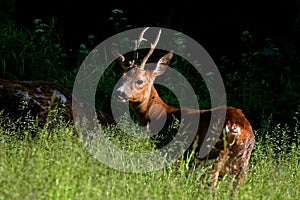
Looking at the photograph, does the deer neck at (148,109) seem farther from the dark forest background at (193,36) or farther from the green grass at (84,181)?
the dark forest background at (193,36)

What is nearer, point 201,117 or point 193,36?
point 201,117

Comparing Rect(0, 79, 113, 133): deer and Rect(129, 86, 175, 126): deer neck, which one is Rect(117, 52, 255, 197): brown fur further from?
Rect(0, 79, 113, 133): deer

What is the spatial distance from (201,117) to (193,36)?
13.7ft

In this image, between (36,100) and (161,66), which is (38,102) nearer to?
(36,100)

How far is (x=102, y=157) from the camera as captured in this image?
472 centimetres

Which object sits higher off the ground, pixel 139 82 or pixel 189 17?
pixel 189 17

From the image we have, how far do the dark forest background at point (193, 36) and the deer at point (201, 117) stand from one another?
1.68 m

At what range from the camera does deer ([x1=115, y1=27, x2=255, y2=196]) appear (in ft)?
18.6

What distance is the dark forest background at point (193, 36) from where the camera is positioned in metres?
8.90

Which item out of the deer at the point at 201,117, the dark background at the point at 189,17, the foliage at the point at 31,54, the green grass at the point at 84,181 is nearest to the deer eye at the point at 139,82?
the deer at the point at 201,117

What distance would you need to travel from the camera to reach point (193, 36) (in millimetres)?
10047

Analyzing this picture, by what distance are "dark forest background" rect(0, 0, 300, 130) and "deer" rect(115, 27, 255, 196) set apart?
168 cm

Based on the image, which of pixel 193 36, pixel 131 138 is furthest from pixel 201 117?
pixel 193 36

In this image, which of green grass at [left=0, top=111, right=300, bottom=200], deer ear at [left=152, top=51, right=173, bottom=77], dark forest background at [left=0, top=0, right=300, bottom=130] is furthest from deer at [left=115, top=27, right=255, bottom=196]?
dark forest background at [left=0, top=0, right=300, bottom=130]
